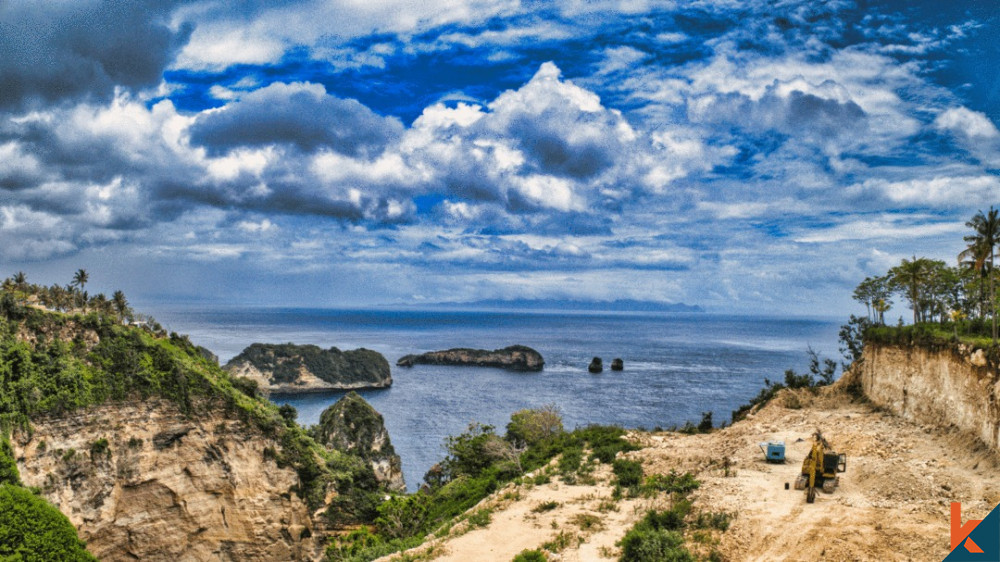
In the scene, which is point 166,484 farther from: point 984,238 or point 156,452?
point 984,238

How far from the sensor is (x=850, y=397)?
4491 cm

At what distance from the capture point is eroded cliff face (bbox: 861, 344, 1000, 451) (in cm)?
2477

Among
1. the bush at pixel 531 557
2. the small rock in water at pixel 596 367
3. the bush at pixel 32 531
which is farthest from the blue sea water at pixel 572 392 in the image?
the bush at pixel 531 557

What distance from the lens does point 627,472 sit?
29031 mm

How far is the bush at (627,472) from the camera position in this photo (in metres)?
27.7

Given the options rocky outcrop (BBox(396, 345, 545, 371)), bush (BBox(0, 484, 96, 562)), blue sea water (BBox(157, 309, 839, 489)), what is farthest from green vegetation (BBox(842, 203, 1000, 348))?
rocky outcrop (BBox(396, 345, 545, 371))

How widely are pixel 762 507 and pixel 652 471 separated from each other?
27.1 feet

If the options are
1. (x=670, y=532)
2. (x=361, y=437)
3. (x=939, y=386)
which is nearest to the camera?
(x=670, y=532)

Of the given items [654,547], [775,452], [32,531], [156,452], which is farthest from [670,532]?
[156,452]

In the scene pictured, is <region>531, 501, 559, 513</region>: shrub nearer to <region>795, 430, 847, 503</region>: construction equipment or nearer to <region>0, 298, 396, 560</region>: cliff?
<region>795, 430, 847, 503</region>: construction equipment

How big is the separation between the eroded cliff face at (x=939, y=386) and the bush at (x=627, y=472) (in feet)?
48.7

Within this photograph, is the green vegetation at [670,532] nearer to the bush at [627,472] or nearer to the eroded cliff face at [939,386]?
the bush at [627,472]

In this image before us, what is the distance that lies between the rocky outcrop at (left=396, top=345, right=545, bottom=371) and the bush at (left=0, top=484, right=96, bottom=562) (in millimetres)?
118580

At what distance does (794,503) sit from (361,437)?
5126cm
